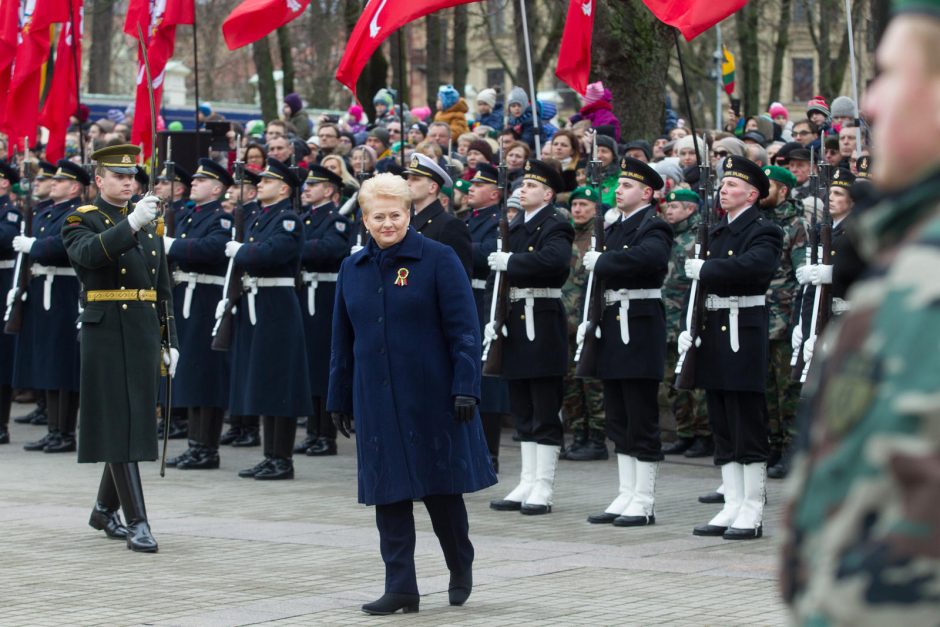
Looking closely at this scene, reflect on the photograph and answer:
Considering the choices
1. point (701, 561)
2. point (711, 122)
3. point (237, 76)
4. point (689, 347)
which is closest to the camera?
point (701, 561)

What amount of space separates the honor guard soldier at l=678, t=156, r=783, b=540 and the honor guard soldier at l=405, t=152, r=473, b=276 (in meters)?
1.79

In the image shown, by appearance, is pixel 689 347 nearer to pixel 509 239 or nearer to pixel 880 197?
pixel 509 239

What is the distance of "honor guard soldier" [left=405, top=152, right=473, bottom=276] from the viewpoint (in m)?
10.6

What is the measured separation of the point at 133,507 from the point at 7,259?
654 cm

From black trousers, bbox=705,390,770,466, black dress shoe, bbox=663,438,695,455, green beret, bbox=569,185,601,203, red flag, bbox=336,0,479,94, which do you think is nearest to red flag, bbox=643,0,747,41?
red flag, bbox=336,0,479,94

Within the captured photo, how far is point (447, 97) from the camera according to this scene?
1916 cm

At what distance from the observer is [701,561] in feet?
28.0

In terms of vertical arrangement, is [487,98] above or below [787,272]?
above

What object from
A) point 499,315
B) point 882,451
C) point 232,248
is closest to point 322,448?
point 232,248

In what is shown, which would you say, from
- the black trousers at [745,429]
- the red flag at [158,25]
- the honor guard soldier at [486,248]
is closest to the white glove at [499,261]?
the honor guard soldier at [486,248]

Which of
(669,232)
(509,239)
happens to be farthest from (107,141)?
(669,232)

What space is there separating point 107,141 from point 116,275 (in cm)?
875

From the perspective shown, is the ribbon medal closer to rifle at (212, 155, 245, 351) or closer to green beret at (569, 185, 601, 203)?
green beret at (569, 185, 601, 203)

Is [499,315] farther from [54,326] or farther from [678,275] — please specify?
[54,326]
